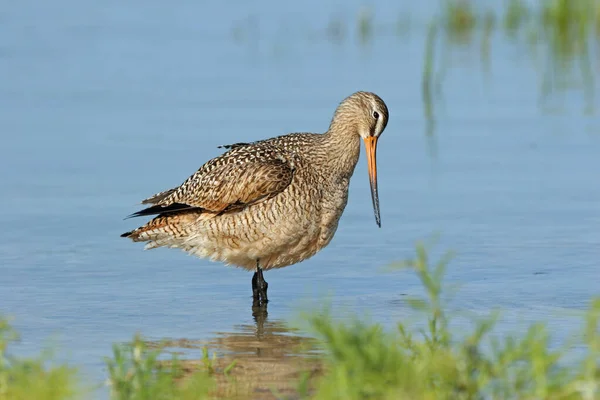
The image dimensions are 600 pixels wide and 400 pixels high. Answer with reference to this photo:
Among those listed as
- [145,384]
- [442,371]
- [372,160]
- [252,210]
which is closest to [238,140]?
A: [372,160]

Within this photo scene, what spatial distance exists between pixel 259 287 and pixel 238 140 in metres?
3.23

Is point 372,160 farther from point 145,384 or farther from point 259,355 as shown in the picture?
point 145,384

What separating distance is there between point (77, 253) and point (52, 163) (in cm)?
216

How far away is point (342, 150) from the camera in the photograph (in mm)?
7734

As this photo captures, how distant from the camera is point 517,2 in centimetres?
1603

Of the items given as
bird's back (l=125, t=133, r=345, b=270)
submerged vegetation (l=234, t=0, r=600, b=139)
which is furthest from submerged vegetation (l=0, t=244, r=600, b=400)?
submerged vegetation (l=234, t=0, r=600, b=139)

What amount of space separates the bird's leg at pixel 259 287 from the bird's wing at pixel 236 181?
0.39 metres

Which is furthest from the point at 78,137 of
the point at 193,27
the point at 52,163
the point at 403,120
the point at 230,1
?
the point at 230,1

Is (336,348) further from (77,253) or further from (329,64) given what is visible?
(329,64)

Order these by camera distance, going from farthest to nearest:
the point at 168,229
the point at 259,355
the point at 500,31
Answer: the point at 500,31 → the point at 168,229 → the point at 259,355

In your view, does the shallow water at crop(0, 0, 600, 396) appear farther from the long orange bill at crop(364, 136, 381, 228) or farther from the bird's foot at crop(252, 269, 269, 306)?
the long orange bill at crop(364, 136, 381, 228)

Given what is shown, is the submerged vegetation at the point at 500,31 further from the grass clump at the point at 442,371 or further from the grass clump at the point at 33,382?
the grass clump at the point at 33,382

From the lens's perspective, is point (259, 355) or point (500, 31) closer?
point (259, 355)

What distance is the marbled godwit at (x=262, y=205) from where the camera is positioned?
290 inches
